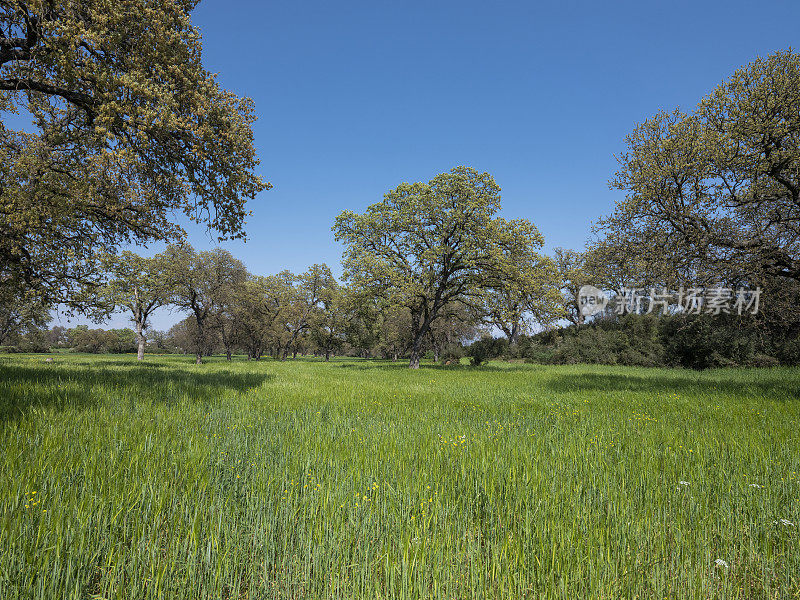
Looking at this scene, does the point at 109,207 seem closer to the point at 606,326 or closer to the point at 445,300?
the point at 445,300

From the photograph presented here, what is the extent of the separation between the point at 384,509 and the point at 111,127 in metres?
10.7

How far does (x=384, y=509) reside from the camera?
9.69 feet

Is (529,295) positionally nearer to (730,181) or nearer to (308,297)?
(730,181)

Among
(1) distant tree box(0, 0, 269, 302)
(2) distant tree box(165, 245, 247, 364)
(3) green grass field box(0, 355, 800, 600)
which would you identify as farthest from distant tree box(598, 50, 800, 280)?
(2) distant tree box(165, 245, 247, 364)

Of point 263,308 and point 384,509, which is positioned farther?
point 263,308

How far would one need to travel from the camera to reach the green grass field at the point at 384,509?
7.23ft

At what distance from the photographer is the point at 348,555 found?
2.45 m

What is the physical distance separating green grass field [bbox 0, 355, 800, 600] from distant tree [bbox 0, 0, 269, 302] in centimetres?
627

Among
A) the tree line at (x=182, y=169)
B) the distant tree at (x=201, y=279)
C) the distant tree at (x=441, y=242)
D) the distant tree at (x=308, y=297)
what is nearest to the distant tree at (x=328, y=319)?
the distant tree at (x=308, y=297)

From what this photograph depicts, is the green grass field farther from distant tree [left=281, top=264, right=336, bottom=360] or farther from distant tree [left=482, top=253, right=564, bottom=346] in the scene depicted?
distant tree [left=281, top=264, right=336, bottom=360]

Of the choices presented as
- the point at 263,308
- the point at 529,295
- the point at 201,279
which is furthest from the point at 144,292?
the point at 529,295

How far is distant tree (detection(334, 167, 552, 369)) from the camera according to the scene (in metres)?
23.6

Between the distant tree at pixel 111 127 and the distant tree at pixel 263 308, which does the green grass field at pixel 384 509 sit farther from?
the distant tree at pixel 263 308

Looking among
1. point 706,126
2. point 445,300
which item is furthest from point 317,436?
point 445,300
